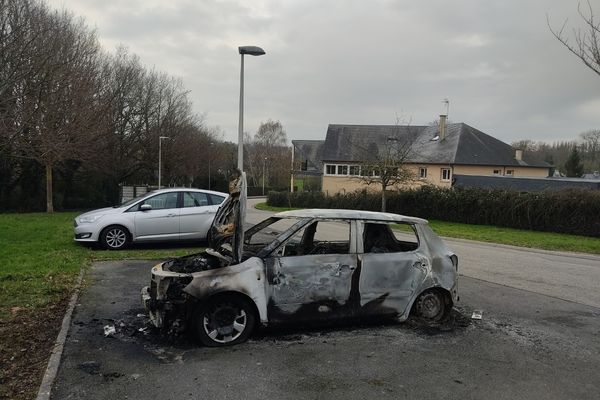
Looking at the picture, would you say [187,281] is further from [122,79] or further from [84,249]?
[122,79]

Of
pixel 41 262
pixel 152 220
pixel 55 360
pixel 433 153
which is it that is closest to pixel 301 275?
pixel 55 360

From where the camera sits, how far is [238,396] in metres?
4.39

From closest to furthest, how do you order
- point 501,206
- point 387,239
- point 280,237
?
point 280,237, point 387,239, point 501,206

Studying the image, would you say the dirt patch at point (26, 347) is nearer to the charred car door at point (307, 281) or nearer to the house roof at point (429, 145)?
the charred car door at point (307, 281)

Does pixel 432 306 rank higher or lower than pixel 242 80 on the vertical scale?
lower

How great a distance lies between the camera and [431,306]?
6.72 meters

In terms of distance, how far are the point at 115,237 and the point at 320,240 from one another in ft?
25.1

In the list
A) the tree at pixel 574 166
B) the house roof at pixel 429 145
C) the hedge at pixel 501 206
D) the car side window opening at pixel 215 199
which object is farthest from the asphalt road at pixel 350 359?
the tree at pixel 574 166

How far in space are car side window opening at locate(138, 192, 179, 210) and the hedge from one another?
1977 cm

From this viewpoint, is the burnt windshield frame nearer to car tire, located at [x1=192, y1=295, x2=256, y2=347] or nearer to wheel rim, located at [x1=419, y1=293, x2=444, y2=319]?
car tire, located at [x1=192, y1=295, x2=256, y2=347]

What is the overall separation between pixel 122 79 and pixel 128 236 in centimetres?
3443

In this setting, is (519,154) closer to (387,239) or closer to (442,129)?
(442,129)

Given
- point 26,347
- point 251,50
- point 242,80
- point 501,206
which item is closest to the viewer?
point 26,347

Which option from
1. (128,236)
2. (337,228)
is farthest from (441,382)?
(128,236)
